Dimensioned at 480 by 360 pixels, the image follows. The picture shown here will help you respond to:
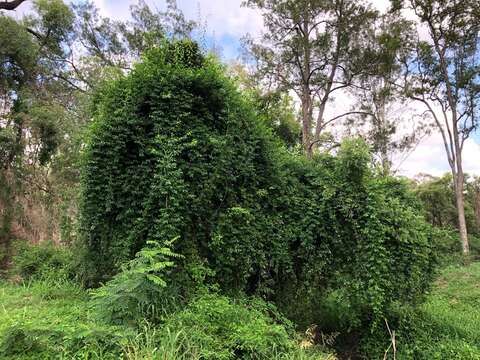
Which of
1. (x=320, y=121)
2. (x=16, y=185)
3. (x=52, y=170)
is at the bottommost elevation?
(x=16, y=185)

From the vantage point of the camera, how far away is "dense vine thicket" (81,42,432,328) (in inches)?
166

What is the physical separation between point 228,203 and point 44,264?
4.20m

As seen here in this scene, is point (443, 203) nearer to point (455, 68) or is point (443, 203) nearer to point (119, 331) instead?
point (455, 68)

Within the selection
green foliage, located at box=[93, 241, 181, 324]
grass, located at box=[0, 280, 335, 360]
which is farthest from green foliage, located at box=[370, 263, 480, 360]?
green foliage, located at box=[93, 241, 181, 324]

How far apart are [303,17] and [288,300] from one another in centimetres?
1392

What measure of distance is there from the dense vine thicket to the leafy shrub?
1246 mm

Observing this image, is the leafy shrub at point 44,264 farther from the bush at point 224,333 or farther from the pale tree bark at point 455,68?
the pale tree bark at point 455,68

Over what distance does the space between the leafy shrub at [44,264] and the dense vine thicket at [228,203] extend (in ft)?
4.09

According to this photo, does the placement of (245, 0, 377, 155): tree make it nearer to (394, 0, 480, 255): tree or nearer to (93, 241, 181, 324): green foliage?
(394, 0, 480, 255): tree

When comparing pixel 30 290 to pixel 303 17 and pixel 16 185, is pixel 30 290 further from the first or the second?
pixel 303 17

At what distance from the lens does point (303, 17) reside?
15.2 m

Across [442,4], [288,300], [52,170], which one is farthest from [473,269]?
[52,170]

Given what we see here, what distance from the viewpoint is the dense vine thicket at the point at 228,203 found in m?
4.23

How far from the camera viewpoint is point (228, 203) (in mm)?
4520
